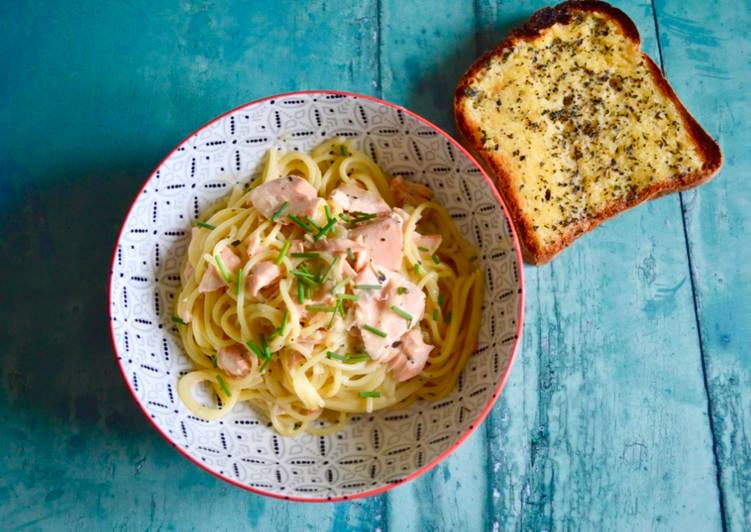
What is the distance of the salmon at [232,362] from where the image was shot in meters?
2.78

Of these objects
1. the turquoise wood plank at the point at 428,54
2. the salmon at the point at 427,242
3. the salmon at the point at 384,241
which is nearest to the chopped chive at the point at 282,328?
the salmon at the point at 384,241

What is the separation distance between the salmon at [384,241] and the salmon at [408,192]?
0.24 metres

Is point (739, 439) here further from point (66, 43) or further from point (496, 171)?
point (66, 43)

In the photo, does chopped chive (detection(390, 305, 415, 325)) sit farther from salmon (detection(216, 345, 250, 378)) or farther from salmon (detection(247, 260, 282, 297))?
salmon (detection(216, 345, 250, 378))

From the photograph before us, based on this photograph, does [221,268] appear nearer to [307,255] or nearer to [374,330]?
[307,255]

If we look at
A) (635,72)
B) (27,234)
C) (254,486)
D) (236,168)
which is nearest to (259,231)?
(236,168)

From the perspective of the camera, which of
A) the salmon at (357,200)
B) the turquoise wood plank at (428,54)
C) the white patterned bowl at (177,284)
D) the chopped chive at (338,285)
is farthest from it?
the turquoise wood plank at (428,54)

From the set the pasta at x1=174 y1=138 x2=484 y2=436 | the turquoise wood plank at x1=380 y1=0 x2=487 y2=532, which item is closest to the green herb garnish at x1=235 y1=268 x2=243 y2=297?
the pasta at x1=174 y1=138 x2=484 y2=436

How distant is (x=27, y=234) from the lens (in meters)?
3.31

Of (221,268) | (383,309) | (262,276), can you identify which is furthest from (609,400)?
(221,268)

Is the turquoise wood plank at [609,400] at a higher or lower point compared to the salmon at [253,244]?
lower

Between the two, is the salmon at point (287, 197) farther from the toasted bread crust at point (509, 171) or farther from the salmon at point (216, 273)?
the toasted bread crust at point (509, 171)

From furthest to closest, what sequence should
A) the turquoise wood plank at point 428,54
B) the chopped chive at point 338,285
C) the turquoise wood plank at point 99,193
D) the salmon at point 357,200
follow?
the turquoise wood plank at point 428,54
the turquoise wood plank at point 99,193
the salmon at point 357,200
the chopped chive at point 338,285

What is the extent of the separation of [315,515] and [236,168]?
1.48m
